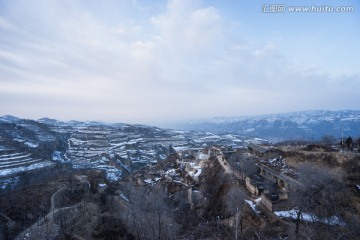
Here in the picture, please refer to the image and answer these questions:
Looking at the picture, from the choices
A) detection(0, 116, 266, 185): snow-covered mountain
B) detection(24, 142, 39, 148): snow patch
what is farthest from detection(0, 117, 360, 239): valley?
detection(24, 142, 39, 148): snow patch

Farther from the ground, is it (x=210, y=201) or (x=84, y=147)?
(x=210, y=201)

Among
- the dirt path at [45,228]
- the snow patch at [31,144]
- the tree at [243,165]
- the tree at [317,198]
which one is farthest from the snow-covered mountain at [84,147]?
the tree at [317,198]

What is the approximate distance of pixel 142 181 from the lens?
5362 centimetres

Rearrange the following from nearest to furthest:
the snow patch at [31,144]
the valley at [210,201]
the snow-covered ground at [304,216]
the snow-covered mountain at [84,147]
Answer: the snow-covered ground at [304,216]
the valley at [210,201]
the snow-covered mountain at [84,147]
the snow patch at [31,144]

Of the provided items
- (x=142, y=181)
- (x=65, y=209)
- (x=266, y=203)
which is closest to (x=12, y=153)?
(x=142, y=181)

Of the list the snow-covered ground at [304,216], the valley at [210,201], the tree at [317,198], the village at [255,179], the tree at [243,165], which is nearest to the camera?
the snow-covered ground at [304,216]

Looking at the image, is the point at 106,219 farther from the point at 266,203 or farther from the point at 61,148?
the point at 61,148

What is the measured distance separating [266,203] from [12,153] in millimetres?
79743

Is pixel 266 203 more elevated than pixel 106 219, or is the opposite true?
pixel 266 203

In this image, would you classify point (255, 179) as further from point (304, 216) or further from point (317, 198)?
point (304, 216)

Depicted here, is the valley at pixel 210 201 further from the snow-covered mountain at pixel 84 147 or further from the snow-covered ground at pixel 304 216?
the snow-covered mountain at pixel 84 147

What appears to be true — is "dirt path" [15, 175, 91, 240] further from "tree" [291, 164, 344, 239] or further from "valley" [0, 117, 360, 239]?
"tree" [291, 164, 344, 239]

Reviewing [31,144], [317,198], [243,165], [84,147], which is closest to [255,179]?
A: [243,165]

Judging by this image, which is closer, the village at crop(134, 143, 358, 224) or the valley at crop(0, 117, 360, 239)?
the valley at crop(0, 117, 360, 239)
